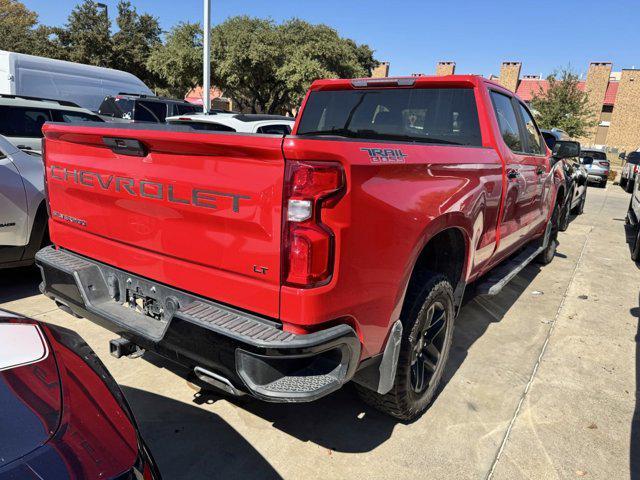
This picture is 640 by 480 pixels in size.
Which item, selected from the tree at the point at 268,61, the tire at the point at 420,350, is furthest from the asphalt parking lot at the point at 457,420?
the tree at the point at 268,61

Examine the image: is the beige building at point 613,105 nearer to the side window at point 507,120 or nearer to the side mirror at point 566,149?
the side mirror at point 566,149

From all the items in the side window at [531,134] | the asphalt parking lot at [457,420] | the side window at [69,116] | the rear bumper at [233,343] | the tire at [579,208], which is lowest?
the asphalt parking lot at [457,420]

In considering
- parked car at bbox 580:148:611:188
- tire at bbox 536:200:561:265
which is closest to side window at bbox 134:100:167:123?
tire at bbox 536:200:561:265

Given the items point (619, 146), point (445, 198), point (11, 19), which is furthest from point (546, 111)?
point (11, 19)

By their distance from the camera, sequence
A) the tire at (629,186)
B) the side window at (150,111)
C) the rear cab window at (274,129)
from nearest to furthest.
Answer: the rear cab window at (274,129) < the side window at (150,111) < the tire at (629,186)

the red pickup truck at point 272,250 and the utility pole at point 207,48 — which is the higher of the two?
the utility pole at point 207,48

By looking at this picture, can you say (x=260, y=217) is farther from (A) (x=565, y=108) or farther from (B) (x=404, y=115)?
(A) (x=565, y=108)

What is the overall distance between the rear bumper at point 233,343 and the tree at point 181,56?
25.2m

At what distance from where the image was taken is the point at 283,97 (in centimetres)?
2806

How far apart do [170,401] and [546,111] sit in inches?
1303

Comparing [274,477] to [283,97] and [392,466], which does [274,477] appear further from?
[283,97]

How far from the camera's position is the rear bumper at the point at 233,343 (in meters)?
1.93

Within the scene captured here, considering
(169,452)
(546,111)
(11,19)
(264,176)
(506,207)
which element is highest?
(11,19)

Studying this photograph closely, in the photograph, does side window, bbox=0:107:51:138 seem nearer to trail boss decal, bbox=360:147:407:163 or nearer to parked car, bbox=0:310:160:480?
parked car, bbox=0:310:160:480
